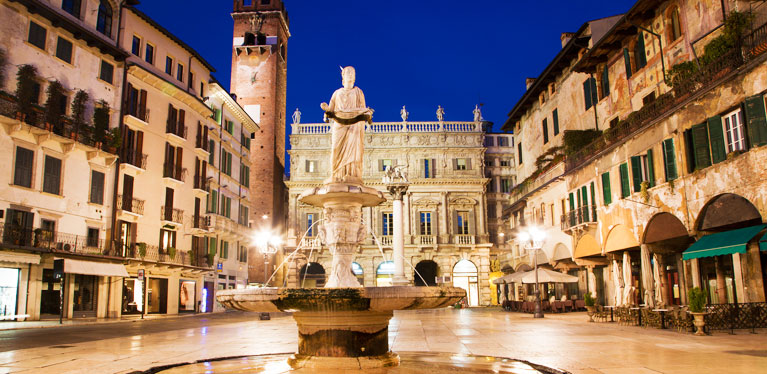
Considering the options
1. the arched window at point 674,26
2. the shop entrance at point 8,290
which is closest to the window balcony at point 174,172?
the shop entrance at point 8,290

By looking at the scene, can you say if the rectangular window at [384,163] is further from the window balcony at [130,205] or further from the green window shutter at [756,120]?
A: the green window shutter at [756,120]

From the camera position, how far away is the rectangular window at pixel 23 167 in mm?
23156

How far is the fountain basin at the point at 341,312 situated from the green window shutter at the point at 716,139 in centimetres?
1308

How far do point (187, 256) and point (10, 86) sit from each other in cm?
1454

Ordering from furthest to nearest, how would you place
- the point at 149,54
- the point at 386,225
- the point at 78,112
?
1. the point at 386,225
2. the point at 149,54
3. the point at 78,112

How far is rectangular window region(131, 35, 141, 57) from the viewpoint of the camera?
102ft

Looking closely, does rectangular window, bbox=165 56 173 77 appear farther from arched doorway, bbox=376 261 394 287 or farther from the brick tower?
arched doorway, bbox=376 261 394 287

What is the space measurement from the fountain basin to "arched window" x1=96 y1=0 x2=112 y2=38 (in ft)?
83.3

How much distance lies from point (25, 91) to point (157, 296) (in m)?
14.4

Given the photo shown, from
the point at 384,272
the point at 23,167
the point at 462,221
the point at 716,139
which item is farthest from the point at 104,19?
the point at 462,221

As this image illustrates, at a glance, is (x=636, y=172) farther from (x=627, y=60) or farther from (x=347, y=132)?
(x=347, y=132)

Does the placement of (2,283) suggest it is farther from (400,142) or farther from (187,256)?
(400,142)

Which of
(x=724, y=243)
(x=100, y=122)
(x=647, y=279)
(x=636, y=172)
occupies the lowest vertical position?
(x=647, y=279)

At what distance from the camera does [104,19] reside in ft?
94.3
